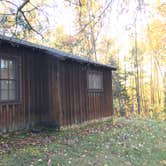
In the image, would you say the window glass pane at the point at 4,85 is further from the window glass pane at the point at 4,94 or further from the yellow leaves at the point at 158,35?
the yellow leaves at the point at 158,35

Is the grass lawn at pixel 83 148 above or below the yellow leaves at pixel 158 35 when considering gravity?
below

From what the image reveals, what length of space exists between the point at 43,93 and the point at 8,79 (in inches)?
67.4

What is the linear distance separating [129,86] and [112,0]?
87.6 ft

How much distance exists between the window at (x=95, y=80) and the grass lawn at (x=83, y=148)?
3346 millimetres

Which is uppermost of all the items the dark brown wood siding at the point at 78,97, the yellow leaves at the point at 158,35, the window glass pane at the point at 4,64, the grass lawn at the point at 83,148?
the yellow leaves at the point at 158,35

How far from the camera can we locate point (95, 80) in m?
14.1

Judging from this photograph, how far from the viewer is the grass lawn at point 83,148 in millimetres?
6621

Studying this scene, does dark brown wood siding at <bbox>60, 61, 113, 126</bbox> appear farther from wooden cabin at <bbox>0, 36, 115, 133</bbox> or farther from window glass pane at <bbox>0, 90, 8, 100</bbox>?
window glass pane at <bbox>0, 90, 8, 100</bbox>

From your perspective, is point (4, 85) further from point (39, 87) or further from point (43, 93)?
point (43, 93)

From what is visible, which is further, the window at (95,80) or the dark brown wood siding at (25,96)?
the window at (95,80)

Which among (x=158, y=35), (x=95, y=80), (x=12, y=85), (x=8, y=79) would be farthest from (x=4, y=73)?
(x=158, y=35)

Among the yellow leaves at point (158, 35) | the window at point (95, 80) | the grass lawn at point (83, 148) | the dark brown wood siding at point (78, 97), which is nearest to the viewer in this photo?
the grass lawn at point (83, 148)

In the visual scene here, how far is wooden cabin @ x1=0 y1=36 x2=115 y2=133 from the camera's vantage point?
952 centimetres

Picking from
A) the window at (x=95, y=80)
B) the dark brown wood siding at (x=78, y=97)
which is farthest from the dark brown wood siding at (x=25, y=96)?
the window at (x=95, y=80)
